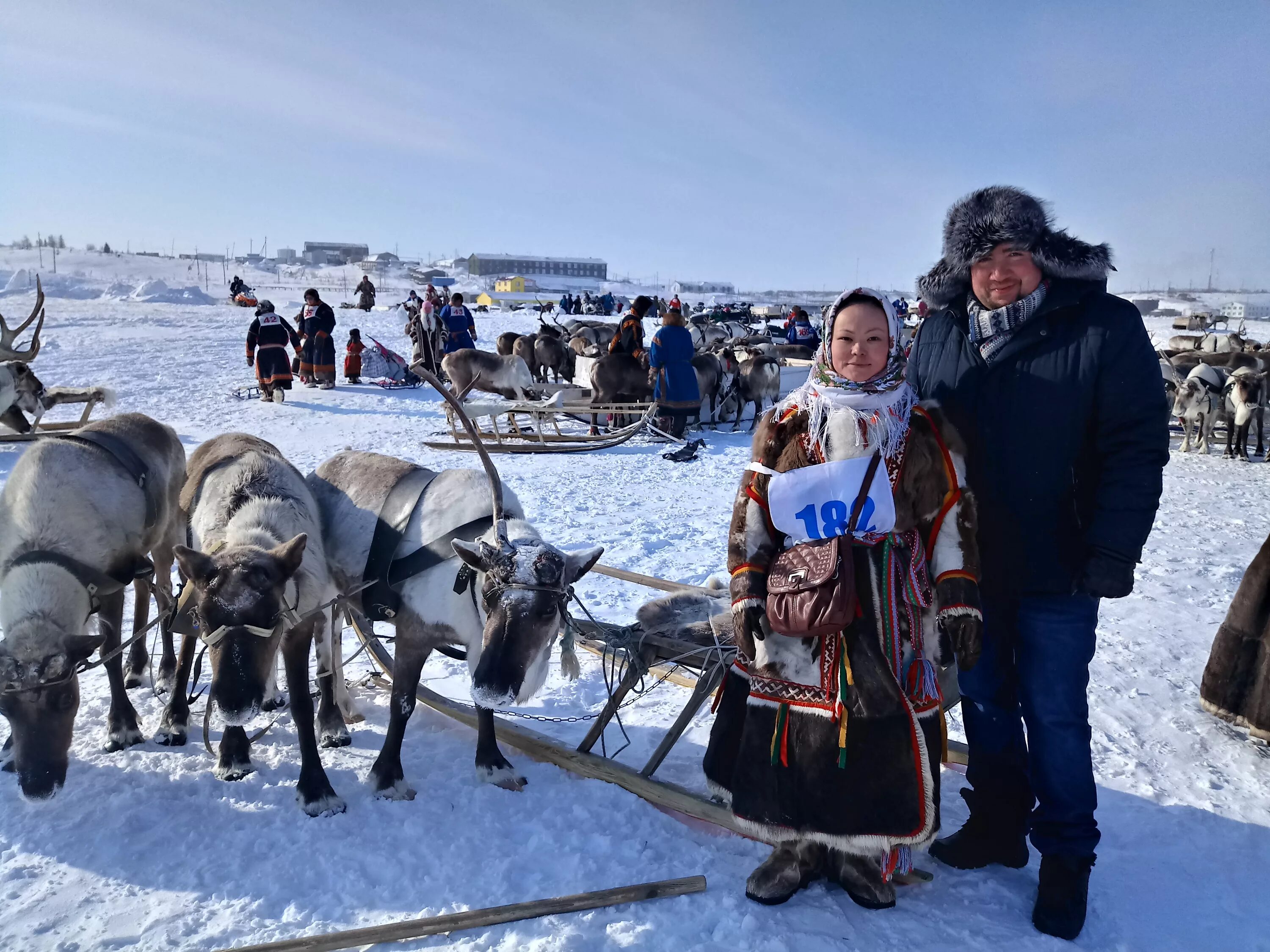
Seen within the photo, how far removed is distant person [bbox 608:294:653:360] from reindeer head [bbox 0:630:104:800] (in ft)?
31.9

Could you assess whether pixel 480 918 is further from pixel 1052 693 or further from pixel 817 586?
pixel 1052 693

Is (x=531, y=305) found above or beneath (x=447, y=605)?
above

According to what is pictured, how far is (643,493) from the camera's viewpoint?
778cm

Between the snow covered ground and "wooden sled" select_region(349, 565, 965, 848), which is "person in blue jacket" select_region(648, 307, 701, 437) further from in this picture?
"wooden sled" select_region(349, 565, 965, 848)

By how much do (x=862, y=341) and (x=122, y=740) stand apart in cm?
346

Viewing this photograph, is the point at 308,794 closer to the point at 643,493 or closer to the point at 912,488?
the point at 912,488

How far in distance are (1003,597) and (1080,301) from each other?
0.93 metres

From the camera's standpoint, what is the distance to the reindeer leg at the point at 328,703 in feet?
11.1

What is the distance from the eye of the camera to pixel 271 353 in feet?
41.9

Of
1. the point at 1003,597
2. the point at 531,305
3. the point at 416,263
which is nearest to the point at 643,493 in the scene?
the point at 1003,597

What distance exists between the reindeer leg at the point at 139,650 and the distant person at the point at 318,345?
1157 centimetres

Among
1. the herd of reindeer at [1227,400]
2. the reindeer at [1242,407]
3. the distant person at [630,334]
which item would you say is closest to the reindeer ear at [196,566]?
the distant person at [630,334]

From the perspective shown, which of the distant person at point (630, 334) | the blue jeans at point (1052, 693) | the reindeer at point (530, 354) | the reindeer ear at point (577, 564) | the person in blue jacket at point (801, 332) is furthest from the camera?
the person in blue jacket at point (801, 332)

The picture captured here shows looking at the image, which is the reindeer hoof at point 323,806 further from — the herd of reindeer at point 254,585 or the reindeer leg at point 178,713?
the reindeer leg at point 178,713
